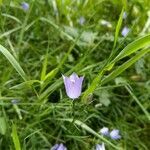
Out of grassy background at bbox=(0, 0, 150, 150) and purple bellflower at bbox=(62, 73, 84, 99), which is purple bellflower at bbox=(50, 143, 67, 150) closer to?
grassy background at bbox=(0, 0, 150, 150)

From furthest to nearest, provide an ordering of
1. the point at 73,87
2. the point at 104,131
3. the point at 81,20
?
the point at 81,20
the point at 104,131
the point at 73,87

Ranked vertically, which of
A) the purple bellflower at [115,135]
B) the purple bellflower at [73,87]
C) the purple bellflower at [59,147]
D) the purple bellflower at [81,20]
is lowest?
the purple bellflower at [115,135]

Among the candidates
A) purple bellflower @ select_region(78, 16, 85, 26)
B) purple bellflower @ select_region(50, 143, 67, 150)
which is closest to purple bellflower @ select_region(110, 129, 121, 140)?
purple bellflower @ select_region(50, 143, 67, 150)

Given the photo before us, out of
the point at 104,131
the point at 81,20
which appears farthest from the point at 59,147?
the point at 81,20

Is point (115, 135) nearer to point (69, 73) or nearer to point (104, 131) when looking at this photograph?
point (104, 131)

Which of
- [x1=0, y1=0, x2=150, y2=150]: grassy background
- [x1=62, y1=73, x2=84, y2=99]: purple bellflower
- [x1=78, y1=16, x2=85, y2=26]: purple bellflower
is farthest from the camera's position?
[x1=78, y1=16, x2=85, y2=26]: purple bellflower

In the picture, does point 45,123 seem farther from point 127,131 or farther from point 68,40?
point 68,40

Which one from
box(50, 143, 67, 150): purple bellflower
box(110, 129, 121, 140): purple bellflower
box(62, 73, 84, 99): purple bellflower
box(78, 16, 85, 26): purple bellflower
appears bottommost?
box(110, 129, 121, 140): purple bellflower

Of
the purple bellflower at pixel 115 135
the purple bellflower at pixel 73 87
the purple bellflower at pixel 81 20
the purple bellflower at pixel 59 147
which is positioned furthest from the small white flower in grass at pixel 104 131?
the purple bellflower at pixel 81 20

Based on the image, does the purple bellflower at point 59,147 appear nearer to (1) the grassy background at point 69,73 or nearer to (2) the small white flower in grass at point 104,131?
(1) the grassy background at point 69,73
